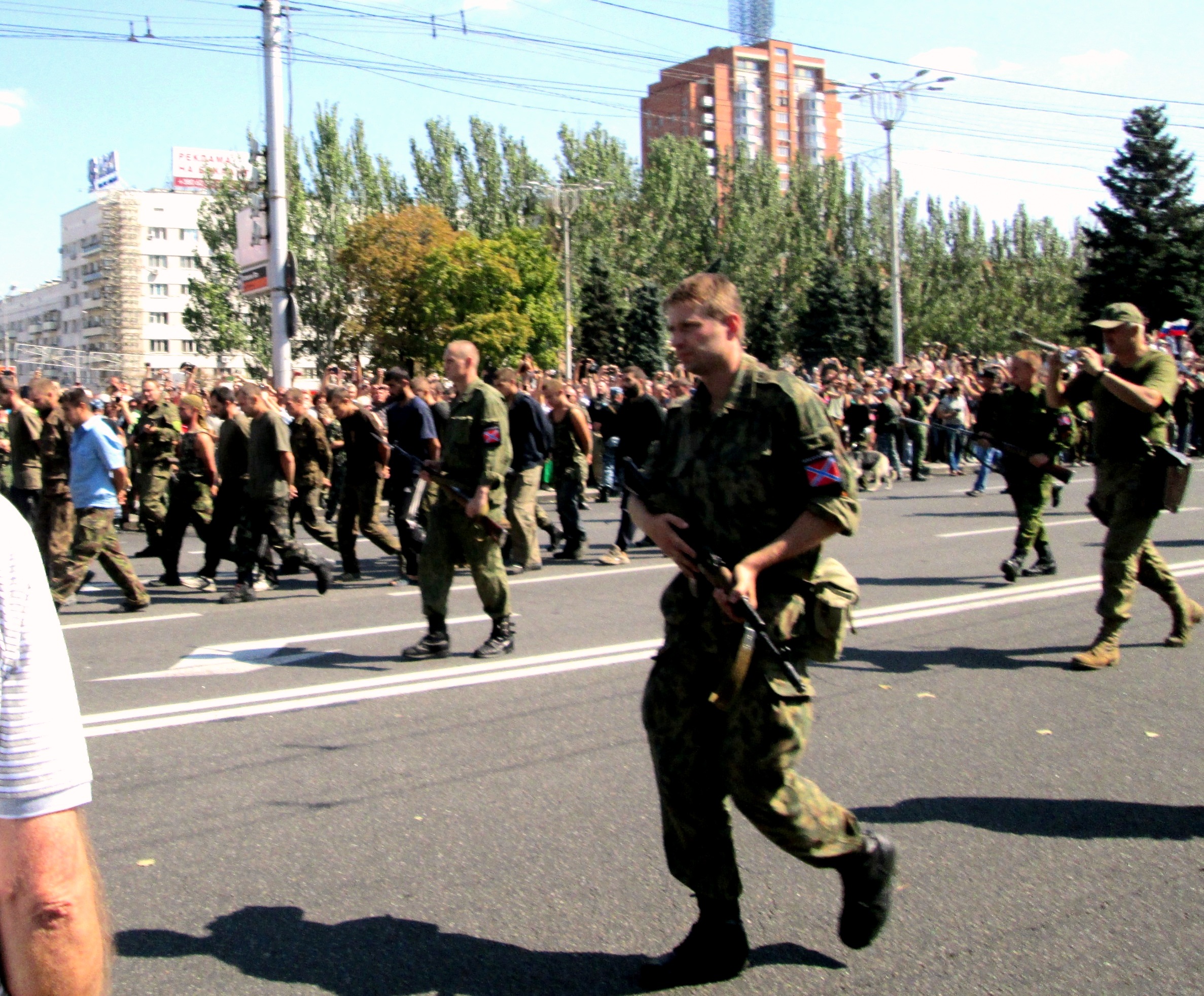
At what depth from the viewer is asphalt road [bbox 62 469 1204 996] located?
343 centimetres

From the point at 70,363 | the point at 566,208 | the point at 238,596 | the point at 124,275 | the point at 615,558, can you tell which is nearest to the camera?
the point at 238,596

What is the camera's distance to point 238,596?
A: 9.94 m

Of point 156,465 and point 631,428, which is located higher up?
point 631,428

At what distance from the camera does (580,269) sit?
5816cm

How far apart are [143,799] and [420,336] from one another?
4686 cm

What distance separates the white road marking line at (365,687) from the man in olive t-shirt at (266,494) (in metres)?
1.89

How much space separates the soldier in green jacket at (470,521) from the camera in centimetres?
721

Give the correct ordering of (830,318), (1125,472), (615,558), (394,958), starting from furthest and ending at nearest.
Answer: (830,318) < (615,558) < (1125,472) < (394,958)

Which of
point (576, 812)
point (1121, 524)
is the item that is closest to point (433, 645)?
point (576, 812)

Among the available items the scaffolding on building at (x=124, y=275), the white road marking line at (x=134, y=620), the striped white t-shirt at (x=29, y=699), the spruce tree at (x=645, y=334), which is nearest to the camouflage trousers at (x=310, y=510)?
the white road marking line at (x=134, y=620)

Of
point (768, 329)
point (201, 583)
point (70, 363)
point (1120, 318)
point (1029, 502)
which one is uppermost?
point (70, 363)

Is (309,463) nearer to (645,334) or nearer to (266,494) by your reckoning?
(266,494)

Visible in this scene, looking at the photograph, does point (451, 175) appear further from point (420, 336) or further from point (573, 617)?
point (573, 617)

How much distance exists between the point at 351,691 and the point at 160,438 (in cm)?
584
